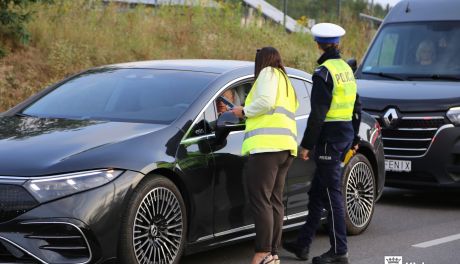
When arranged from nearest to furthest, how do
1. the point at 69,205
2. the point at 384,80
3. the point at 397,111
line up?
the point at 69,205 < the point at 397,111 < the point at 384,80

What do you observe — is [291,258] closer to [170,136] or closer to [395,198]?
[170,136]

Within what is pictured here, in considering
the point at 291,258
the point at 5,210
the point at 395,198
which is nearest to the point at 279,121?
the point at 291,258

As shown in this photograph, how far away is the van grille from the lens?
33.9 feet

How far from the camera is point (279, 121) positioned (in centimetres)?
677

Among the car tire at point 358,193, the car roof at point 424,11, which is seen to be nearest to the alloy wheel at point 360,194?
the car tire at point 358,193

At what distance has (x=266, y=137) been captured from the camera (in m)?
6.73

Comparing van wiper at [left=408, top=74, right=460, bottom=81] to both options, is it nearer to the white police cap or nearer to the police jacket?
the police jacket

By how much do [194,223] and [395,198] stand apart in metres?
4.99

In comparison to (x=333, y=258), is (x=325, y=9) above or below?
above

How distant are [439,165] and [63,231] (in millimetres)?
5509

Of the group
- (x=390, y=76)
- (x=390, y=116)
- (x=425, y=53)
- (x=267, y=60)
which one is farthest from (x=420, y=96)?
(x=267, y=60)

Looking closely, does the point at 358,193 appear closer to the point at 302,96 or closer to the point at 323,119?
the point at 302,96

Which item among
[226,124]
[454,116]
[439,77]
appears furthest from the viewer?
[439,77]

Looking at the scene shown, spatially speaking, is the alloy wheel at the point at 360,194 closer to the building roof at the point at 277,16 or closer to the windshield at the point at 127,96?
the windshield at the point at 127,96
